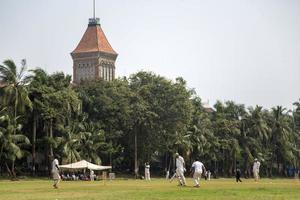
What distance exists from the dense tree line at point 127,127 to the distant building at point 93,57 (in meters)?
53.8

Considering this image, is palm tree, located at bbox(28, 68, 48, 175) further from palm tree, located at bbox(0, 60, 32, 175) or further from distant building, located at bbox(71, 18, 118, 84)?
distant building, located at bbox(71, 18, 118, 84)

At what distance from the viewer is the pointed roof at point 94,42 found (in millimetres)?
162125

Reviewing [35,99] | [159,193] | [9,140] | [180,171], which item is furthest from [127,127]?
[159,193]

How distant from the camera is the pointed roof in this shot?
6383 inches

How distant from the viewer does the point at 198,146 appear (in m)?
98.8

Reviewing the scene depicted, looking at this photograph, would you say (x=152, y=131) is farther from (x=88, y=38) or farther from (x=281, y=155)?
(x=88, y=38)

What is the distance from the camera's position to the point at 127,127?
87.3 m

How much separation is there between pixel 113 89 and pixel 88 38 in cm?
7823

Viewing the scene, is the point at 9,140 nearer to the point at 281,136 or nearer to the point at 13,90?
the point at 13,90

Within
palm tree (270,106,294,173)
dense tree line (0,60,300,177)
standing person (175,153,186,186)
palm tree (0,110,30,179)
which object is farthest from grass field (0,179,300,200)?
palm tree (270,106,294,173)

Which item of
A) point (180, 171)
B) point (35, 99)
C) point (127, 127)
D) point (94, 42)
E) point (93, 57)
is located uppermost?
point (94, 42)

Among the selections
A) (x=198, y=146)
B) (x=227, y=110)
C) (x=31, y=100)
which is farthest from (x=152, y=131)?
(x=227, y=110)

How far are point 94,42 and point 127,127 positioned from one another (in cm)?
7850

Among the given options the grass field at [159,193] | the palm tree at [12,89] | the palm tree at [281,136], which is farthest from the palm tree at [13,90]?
the palm tree at [281,136]
